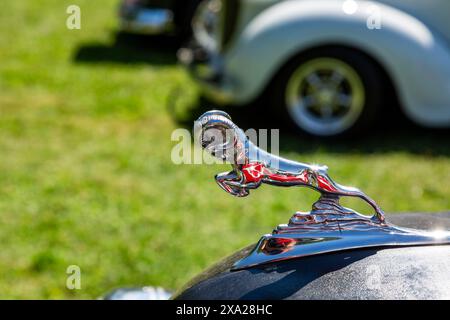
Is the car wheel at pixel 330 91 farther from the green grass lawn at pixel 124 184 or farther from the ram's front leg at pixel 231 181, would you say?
the ram's front leg at pixel 231 181

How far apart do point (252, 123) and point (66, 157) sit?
1.61m

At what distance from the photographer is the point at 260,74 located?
5812 mm

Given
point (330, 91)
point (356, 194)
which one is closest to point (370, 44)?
point (330, 91)

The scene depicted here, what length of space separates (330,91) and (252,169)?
4.23 metres

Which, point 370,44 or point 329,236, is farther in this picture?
point 370,44

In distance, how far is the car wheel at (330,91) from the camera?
5.68m

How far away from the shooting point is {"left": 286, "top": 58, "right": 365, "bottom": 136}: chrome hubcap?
5730mm

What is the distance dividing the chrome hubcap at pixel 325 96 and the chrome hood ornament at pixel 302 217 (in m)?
4.16

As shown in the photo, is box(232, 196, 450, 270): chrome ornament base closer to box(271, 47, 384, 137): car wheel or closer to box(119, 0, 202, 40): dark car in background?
box(271, 47, 384, 137): car wheel

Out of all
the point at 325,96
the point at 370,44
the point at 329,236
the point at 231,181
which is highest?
the point at 370,44

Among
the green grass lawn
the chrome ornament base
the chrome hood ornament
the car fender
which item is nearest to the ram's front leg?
the chrome hood ornament

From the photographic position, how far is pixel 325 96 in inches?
227

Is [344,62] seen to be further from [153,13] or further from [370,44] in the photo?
[153,13]

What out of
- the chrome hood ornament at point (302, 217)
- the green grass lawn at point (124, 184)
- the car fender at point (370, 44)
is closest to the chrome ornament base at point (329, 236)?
the chrome hood ornament at point (302, 217)
